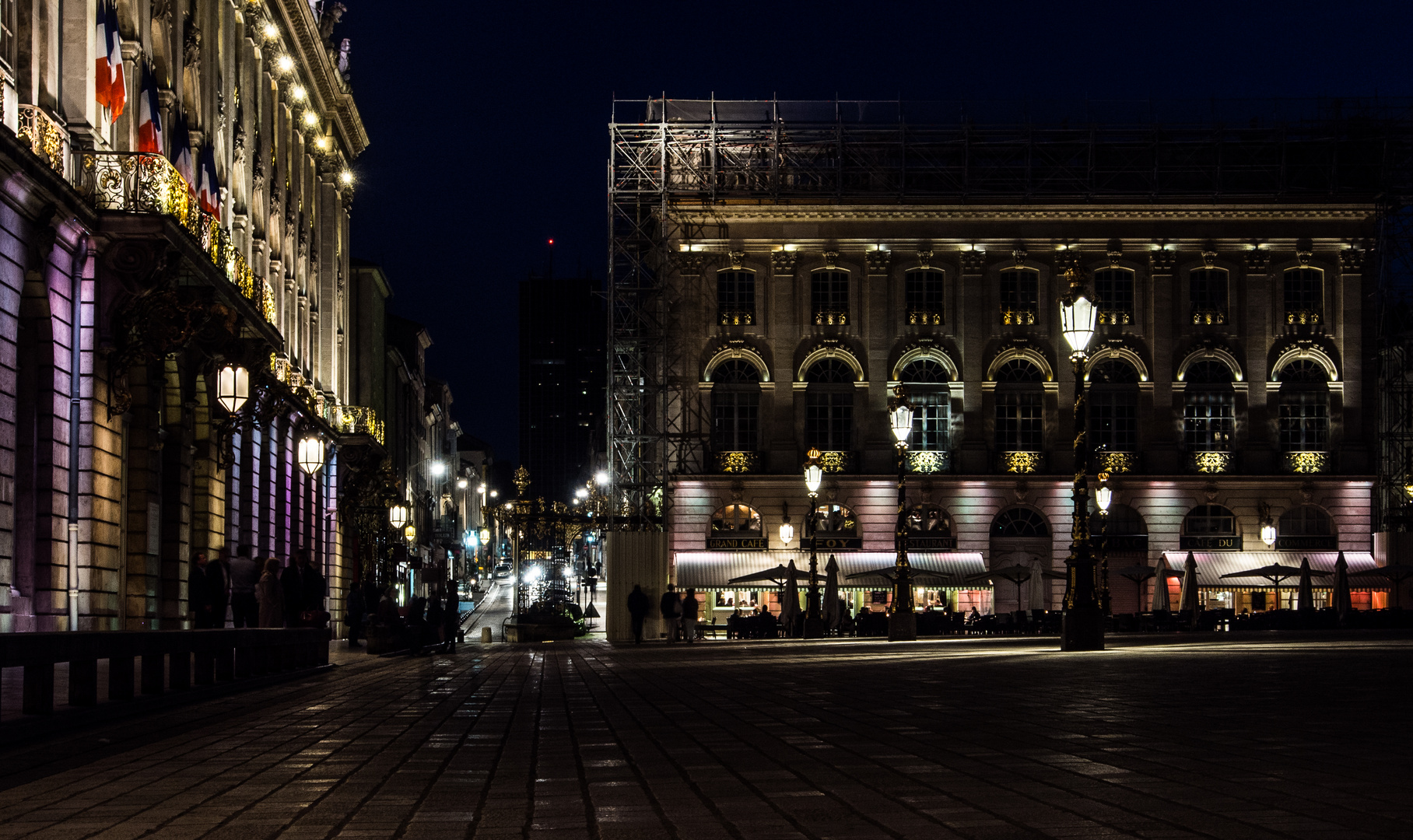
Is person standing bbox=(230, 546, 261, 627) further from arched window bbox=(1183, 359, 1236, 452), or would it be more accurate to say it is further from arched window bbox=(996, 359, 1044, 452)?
arched window bbox=(1183, 359, 1236, 452)

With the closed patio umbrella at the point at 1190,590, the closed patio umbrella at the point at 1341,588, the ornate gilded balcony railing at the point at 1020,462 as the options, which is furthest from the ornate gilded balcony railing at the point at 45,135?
the ornate gilded balcony railing at the point at 1020,462

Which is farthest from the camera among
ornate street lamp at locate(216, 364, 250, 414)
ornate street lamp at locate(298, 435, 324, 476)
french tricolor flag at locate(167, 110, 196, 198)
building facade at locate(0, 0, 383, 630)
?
french tricolor flag at locate(167, 110, 196, 198)

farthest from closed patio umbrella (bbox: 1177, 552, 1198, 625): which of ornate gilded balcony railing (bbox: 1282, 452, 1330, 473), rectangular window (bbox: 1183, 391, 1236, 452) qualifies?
ornate gilded balcony railing (bbox: 1282, 452, 1330, 473)

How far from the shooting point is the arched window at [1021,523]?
6888 centimetres

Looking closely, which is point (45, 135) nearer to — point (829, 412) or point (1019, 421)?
point (829, 412)

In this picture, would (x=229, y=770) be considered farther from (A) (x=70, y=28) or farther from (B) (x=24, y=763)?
(A) (x=70, y=28)

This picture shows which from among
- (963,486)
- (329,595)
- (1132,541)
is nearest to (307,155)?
(329,595)

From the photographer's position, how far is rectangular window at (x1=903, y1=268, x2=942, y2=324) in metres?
69.2

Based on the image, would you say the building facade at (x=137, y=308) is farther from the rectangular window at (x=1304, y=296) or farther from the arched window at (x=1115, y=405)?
the rectangular window at (x=1304, y=296)

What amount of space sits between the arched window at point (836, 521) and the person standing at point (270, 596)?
1649 inches

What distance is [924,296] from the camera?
69438 mm

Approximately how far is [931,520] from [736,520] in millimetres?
7625

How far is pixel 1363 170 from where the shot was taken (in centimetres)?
6981

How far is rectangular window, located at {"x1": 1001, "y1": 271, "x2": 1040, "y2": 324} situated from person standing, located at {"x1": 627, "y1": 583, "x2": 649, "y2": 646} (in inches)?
1015
